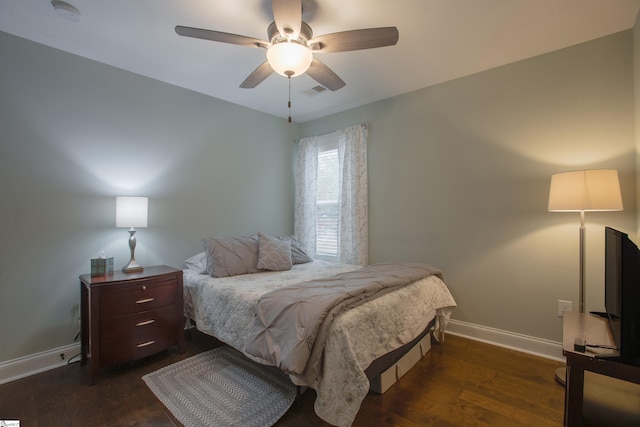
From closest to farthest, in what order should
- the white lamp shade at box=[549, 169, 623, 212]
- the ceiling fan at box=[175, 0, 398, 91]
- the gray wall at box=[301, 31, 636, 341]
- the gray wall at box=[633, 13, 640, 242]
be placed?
1. the ceiling fan at box=[175, 0, 398, 91]
2. the white lamp shade at box=[549, 169, 623, 212]
3. the gray wall at box=[633, 13, 640, 242]
4. the gray wall at box=[301, 31, 636, 341]

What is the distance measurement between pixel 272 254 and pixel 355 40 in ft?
6.72

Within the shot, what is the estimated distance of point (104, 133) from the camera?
2.61m

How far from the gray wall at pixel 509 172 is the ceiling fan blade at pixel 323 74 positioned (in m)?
1.32

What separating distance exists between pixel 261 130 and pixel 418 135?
2.04 metres

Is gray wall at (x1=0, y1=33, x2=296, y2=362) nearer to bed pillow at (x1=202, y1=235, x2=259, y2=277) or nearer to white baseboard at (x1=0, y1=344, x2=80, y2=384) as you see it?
white baseboard at (x1=0, y1=344, x2=80, y2=384)

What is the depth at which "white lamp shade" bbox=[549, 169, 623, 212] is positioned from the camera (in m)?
1.90

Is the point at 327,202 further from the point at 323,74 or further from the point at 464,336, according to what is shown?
the point at 464,336

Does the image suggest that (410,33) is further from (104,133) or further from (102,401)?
(102,401)

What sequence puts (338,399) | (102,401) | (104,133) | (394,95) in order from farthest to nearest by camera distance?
1. (394,95)
2. (104,133)
3. (102,401)
4. (338,399)

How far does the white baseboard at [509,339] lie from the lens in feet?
7.88

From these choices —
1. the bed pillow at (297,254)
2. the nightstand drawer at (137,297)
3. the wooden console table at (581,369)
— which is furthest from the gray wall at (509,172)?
the nightstand drawer at (137,297)

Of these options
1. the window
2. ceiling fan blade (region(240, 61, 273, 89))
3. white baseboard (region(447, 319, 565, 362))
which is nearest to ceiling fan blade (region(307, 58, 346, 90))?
ceiling fan blade (region(240, 61, 273, 89))

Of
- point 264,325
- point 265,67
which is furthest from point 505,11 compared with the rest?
point 264,325

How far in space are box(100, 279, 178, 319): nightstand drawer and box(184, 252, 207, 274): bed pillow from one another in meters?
0.42
